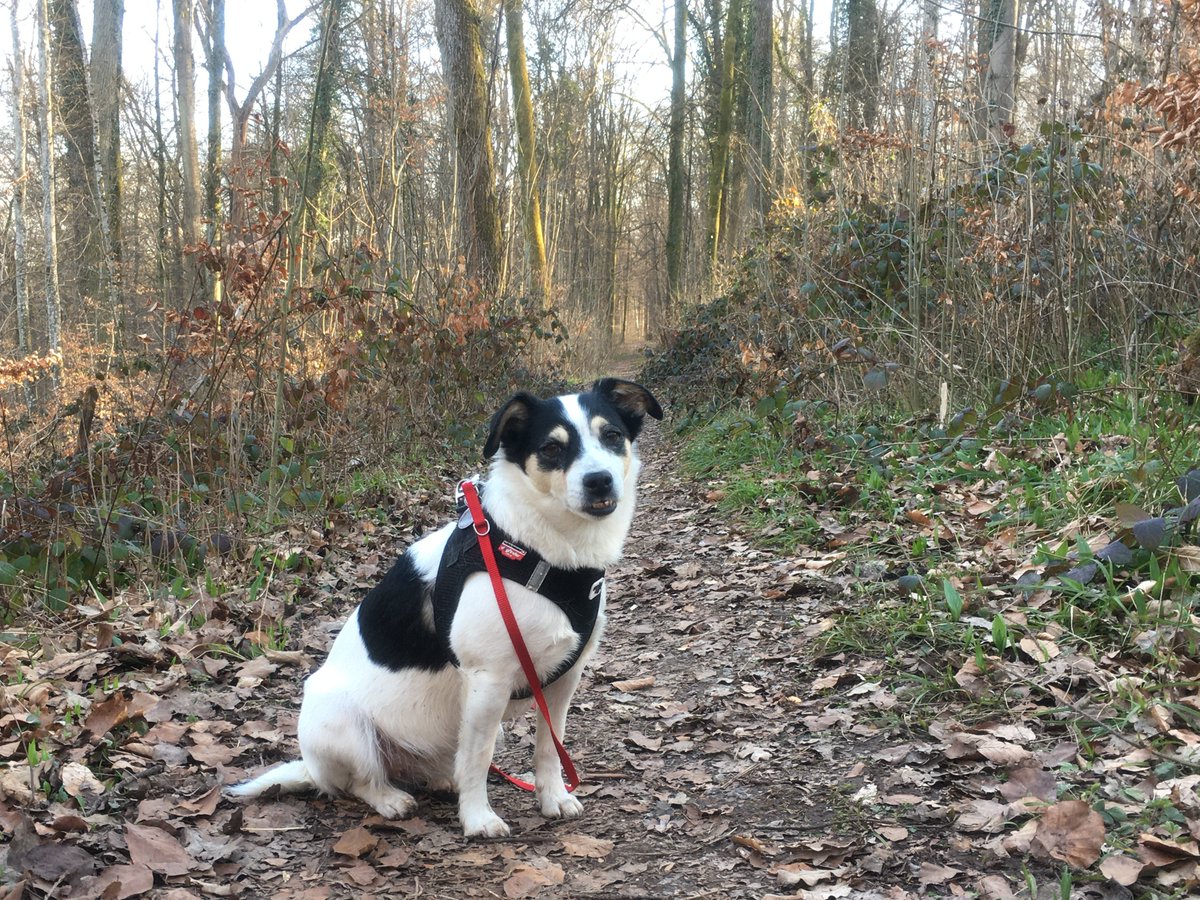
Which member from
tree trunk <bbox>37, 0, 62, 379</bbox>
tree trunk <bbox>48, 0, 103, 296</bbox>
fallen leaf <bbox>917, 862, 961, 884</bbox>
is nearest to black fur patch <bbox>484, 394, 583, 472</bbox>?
fallen leaf <bbox>917, 862, 961, 884</bbox>

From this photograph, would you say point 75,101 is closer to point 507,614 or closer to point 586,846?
point 507,614

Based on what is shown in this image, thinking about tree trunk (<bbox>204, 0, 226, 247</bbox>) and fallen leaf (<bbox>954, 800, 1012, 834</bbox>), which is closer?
fallen leaf (<bbox>954, 800, 1012, 834</bbox>)

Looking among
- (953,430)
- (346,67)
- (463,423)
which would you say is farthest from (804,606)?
(346,67)

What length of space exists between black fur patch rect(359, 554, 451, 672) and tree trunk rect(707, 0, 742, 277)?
66.9 feet

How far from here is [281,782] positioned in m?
3.38

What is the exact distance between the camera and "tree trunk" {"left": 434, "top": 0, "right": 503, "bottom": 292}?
1271 cm

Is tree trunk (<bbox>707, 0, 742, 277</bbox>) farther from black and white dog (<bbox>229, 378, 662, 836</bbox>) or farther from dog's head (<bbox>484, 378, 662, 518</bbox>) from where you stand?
black and white dog (<bbox>229, 378, 662, 836</bbox>)

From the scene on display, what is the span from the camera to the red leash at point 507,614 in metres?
3.07

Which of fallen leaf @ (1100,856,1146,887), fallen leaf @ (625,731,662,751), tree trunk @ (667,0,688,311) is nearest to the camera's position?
fallen leaf @ (1100,856,1146,887)

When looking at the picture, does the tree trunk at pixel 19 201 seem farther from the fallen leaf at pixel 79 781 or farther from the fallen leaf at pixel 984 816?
the fallen leaf at pixel 984 816

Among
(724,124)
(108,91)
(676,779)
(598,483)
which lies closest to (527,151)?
(724,124)

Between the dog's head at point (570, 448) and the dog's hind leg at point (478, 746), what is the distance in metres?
0.72

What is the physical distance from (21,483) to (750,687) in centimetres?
500

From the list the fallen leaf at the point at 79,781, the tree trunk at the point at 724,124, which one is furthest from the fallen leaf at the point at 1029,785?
the tree trunk at the point at 724,124
